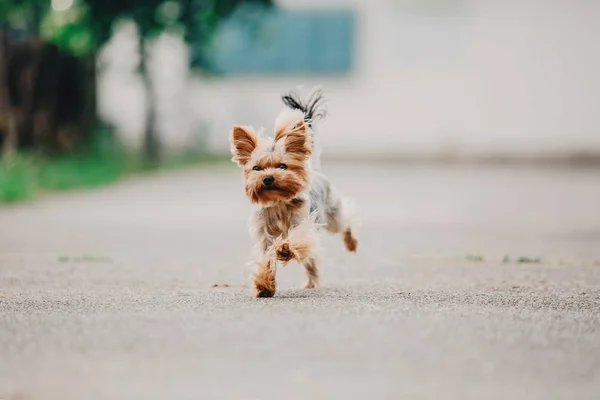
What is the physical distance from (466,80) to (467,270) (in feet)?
62.2

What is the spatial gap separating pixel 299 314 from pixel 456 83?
71.4 ft

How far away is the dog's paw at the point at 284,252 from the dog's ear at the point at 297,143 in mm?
567

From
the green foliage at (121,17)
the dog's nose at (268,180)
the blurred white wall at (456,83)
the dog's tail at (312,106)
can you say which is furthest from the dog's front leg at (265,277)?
the blurred white wall at (456,83)

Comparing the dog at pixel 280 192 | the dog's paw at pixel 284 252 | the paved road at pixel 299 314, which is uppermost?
the dog at pixel 280 192

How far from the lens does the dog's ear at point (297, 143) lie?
293 inches

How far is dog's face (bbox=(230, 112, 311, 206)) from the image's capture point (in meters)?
7.28

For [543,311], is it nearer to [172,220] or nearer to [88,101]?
[172,220]

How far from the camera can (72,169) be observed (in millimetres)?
21922

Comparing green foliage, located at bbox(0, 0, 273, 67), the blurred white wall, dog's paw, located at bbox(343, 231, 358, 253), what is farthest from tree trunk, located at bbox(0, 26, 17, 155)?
dog's paw, located at bbox(343, 231, 358, 253)

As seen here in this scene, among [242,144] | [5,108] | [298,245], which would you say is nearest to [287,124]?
[242,144]

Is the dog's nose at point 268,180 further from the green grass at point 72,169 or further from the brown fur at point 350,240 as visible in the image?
the green grass at point 72,169

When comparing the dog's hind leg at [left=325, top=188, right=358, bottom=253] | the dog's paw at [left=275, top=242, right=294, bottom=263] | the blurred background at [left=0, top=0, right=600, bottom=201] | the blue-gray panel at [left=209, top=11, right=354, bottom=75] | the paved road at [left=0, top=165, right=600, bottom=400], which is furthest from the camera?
the blue-gray panel at [left=209, top=11, right=354, bottom=75]

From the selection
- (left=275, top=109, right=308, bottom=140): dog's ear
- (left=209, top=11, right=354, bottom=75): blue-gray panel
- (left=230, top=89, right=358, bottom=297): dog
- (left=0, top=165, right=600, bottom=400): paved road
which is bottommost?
(left=0, top=165, right=600, bottom=400): paved road

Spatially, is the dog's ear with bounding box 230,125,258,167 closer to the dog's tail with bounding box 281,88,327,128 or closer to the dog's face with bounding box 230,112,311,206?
the dog's face with bounding box 230,112,311,206
